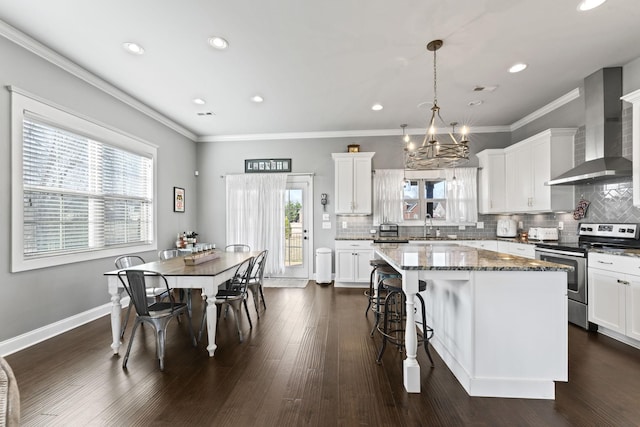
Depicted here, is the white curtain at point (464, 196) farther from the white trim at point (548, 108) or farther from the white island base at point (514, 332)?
the white island base at point (514, 332)

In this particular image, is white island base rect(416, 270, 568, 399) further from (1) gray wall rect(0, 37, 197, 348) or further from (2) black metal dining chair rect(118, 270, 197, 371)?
(1) gray wall rect(0, 37, 197, 348)

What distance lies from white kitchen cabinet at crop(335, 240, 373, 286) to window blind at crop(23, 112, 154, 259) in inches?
128

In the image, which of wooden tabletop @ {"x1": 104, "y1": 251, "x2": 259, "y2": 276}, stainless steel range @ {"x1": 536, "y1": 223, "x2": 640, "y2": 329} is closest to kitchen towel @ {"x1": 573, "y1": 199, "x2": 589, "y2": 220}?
stainless steel range @ {"x1": 536, "y1": 223, "x2": 640, "y2": 329}

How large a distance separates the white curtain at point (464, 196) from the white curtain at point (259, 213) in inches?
130

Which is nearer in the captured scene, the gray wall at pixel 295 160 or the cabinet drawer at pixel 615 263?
the cabinet drawer at pixel 615 263

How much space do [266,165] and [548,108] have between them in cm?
491

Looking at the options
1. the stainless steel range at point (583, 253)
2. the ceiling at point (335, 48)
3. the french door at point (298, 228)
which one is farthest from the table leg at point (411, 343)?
the french door at point (298, 228)

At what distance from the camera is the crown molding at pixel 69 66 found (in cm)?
251

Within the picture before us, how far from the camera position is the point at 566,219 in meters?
3.96

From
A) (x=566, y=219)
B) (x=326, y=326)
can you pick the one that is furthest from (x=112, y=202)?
(x=566, y=219)

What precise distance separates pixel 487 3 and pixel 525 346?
8.59 feet

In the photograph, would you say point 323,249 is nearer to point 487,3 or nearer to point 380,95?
point 380,95

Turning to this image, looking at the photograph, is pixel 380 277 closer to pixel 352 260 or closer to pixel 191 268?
pixel 352 260

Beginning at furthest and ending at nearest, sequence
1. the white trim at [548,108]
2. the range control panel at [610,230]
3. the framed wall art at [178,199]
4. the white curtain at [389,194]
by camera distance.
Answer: the white curtain at [389,194] → the framed wall art at [178,199] → the white trim at [548,108] → the range control panel at [610,230]
